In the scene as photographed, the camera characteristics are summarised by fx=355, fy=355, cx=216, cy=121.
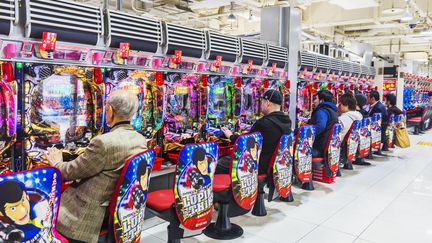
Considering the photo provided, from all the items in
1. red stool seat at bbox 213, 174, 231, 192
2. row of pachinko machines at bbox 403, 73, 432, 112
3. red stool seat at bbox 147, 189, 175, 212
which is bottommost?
red stool seat at bbox 147, 189, 175, 212

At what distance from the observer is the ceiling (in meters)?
7.81

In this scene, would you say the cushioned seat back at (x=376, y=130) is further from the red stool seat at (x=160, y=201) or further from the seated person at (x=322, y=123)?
the red stool seat at (x=160, y=201)

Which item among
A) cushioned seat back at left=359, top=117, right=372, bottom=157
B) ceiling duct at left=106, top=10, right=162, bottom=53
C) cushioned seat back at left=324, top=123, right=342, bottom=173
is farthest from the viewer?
cushioned seat back at left=359, top=117, right=372, bottom=157

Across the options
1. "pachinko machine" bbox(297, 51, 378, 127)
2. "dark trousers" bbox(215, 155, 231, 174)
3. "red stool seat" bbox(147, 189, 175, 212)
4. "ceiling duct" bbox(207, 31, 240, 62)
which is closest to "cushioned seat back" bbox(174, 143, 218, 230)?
"red stool seat" bbox(147, 189, 175, 212)

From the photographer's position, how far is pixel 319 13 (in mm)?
9656

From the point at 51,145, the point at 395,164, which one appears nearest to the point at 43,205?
the point at 51,145

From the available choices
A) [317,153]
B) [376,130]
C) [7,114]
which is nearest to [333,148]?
[317,153]

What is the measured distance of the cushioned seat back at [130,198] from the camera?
73.7 inches

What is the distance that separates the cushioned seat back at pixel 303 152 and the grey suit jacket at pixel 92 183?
2189mm

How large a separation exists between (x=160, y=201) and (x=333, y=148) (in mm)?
2542

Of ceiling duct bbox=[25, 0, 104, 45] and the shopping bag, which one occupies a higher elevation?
ceiling duct bbox=[25, 0, 104, 45]

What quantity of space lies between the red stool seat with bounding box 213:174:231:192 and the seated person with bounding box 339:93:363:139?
2535mm

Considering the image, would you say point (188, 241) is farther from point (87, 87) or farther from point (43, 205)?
point (43, 205)

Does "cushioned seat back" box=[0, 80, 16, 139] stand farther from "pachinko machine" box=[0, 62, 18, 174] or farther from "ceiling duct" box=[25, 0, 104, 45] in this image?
"ceiling duct" box=[25, 0, 104, 45]
